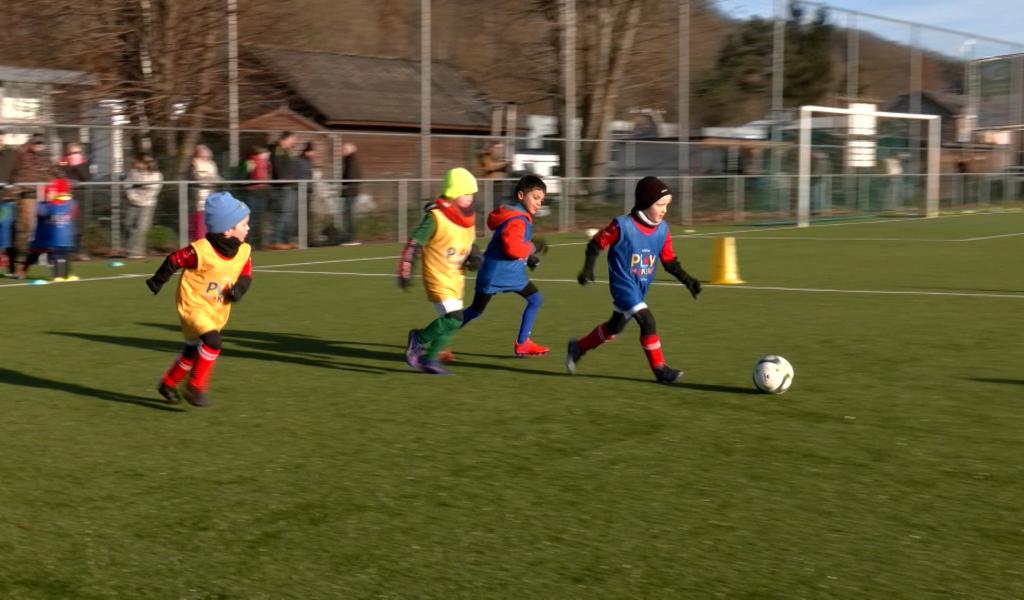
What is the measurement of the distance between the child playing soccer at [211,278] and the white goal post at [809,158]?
943 inches

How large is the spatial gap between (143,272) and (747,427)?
40.2 feet

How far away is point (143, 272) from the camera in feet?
57.5

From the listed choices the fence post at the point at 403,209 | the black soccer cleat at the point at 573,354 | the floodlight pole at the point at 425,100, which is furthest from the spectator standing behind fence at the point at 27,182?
the black soccer cleat at the point at 573,354

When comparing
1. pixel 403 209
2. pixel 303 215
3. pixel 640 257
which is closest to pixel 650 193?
pixel 640 257

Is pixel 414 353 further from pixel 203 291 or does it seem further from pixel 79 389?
pixel 79 389

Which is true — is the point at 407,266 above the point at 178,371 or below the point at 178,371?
above

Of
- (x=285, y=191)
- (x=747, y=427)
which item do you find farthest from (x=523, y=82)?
(x=747, y=427)

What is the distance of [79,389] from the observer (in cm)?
847

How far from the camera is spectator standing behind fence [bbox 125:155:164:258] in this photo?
776 inches

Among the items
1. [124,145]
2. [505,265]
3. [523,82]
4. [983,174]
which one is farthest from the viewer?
[983,174]

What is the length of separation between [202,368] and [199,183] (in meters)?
13.4

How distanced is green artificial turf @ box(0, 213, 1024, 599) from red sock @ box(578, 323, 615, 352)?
10.5 inches

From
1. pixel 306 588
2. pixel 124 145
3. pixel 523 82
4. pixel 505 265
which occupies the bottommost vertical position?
pixel 306 588

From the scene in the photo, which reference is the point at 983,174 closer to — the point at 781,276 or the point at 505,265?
the point at 781,276
